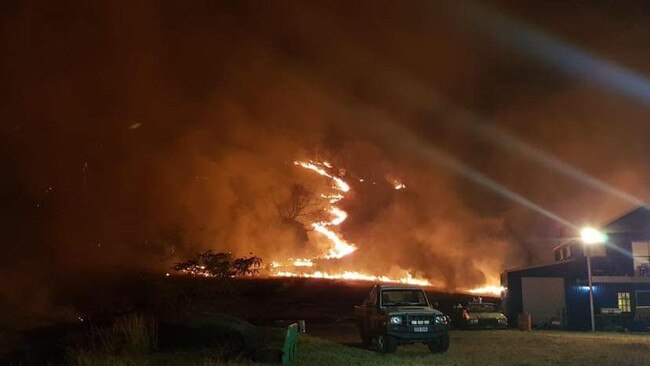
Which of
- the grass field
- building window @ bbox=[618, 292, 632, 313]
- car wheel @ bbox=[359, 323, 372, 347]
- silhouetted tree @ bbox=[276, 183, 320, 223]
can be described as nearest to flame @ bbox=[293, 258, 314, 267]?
silhouetted tree @ bbox=[276, 183, 320, 223]

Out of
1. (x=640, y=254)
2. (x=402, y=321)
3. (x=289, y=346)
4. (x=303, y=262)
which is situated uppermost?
(x=303, y=262)

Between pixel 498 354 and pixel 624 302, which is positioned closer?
pixel 498 354

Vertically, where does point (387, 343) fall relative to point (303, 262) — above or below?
below

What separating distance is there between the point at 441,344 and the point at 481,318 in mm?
11576

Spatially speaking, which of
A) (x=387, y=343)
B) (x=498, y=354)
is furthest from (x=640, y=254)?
(x=387, y=343)

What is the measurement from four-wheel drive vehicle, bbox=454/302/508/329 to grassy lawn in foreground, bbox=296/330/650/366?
7.29 metres

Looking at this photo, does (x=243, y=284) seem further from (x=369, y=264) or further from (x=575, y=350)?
(x=575, y=350)

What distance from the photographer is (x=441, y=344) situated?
16688 mm

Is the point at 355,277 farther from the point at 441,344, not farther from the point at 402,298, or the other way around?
the point at 441,344

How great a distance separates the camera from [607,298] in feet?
102

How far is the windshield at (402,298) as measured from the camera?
57.7 ft

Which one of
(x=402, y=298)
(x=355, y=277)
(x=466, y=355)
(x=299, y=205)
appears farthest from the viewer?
(x=299, y=205)

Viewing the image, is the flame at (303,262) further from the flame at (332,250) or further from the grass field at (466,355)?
the grass field at (466,355)

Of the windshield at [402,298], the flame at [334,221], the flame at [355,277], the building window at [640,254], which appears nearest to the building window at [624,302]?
the building window at [640,254]
